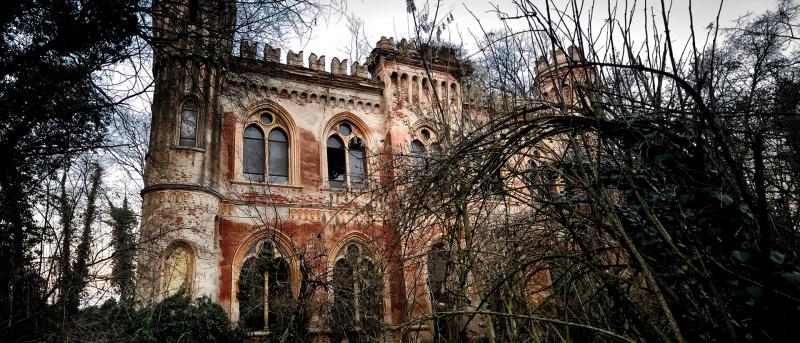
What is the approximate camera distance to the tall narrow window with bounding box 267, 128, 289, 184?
47.7 ft

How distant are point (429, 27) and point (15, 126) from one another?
4845 mm

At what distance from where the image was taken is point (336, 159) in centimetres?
1569

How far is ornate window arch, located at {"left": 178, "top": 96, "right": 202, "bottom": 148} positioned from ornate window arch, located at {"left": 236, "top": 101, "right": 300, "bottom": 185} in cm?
131

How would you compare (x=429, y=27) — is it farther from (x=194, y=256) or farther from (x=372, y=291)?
(x=194, y=256)

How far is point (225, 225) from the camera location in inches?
508

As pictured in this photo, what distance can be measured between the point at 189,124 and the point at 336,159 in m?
4.45

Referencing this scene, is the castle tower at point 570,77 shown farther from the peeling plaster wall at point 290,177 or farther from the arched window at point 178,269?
the arched window at point 178,269

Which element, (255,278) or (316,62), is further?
(316,62)

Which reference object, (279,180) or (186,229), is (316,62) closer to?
(279,180)

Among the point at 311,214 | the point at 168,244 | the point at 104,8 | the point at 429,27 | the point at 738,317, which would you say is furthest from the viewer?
the point at 311,214

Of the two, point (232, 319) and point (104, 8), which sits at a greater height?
point (104, 8)

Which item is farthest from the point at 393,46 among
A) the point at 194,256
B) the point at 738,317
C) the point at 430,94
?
the point at 738,317

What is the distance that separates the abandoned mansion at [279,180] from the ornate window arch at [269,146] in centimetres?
3

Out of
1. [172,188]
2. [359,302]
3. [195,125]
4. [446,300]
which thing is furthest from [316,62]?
[446,300]
